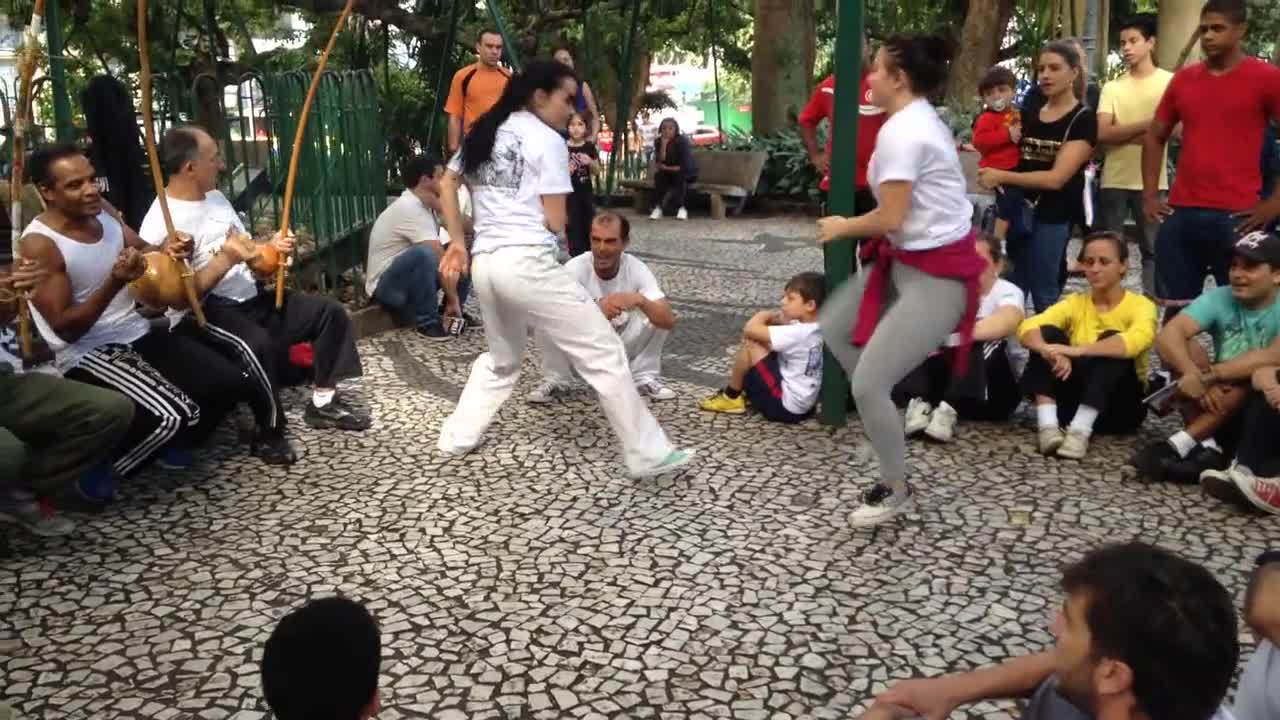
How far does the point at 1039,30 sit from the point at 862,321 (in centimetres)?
1101

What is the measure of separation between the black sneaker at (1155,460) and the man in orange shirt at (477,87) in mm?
4511

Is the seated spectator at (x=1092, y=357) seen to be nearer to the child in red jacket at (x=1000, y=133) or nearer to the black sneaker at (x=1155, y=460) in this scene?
the black sneaker at (x=1155, y=460)

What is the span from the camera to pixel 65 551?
3879mm

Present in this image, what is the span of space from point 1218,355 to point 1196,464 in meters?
0.43

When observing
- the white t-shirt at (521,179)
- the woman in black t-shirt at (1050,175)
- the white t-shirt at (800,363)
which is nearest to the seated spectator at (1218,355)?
the woman in black t-shirt at (1050,175)

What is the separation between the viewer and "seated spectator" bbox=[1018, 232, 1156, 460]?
472cm

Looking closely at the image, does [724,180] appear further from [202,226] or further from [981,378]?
[202,226]

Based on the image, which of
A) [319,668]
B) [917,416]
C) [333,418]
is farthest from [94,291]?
[917,416]

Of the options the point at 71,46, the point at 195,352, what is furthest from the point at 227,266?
the point at 71,46

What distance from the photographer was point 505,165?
4395 mm

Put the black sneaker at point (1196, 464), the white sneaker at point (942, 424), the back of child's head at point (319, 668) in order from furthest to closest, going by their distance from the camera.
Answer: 1. the white sneaker at point (942, 424)
2. the black sneaker at point (1196, 464)
3. the back of child's head at point (319, 668)

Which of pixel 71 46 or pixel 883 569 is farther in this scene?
pixel 71 46

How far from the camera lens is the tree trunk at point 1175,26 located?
14.7 metres

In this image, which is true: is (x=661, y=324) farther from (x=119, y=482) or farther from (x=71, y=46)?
(x=71, y=46)
